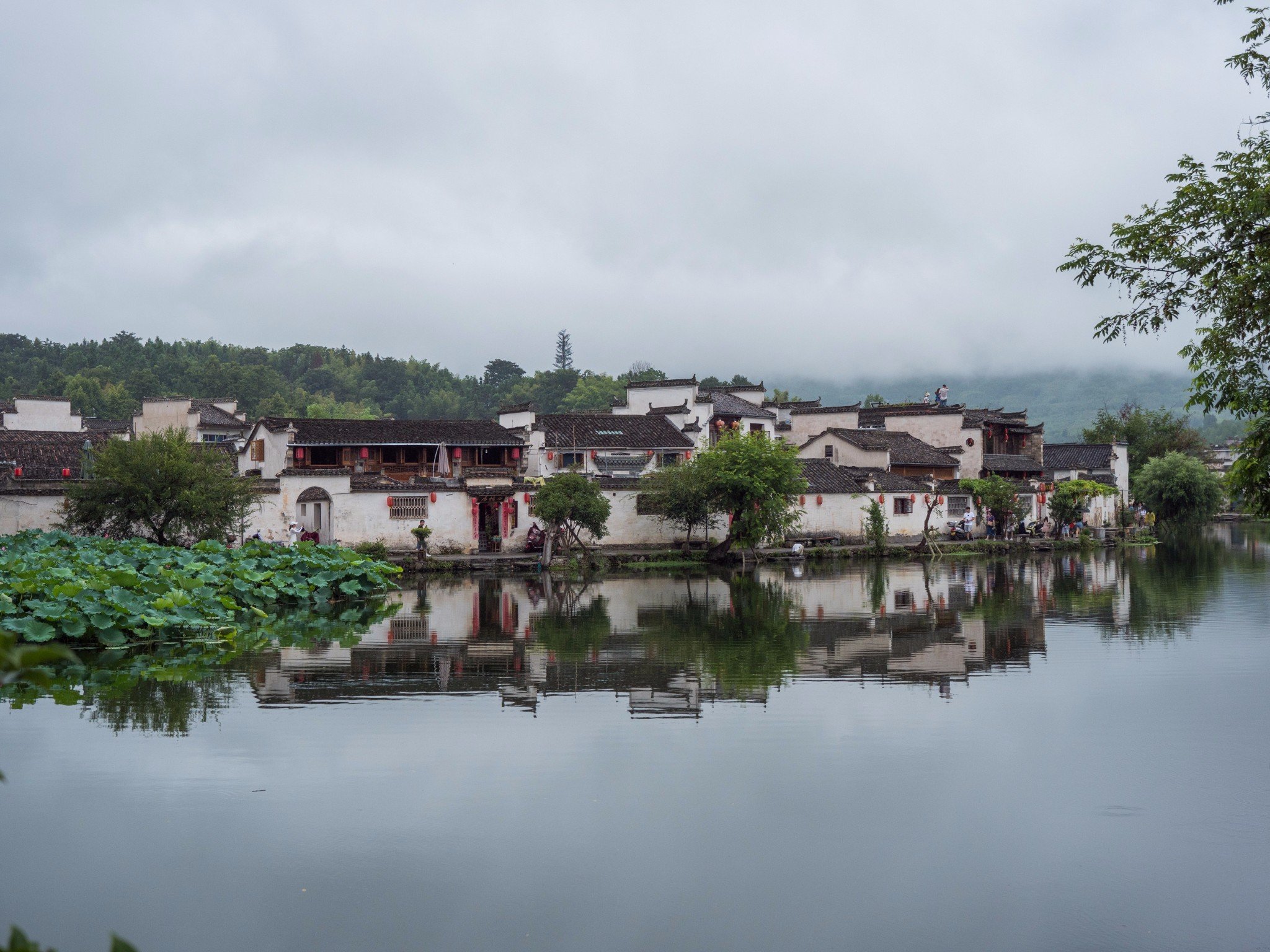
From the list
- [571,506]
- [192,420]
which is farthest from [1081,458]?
[192,420]

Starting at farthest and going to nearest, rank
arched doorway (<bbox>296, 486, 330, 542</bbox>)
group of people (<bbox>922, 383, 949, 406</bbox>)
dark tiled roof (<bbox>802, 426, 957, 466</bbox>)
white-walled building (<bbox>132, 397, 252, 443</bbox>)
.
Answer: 1. group of people (<bbox>922, 383, 949, 406</bbox>)
2. white-walled building (<bbox>132, 397, 252, 443</bbox>)
3. dark tiled roof (<bbox>802, 426, 957, 466</bbox>)
4. arched doorway (<bbox>296, 486, 330, 542</bbox>)

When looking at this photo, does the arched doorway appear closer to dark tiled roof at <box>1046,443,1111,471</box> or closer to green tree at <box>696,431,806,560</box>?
green tree at <box>696,431,806,560</box>

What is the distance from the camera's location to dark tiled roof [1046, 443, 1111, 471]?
5616 cm

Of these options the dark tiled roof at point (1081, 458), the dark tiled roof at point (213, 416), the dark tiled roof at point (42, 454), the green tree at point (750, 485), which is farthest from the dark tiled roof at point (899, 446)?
the dark tiled roof at point (42, 454)

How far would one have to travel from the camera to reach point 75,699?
40.0 feet

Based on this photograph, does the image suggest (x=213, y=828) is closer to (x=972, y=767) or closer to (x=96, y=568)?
(x=972, y=767)

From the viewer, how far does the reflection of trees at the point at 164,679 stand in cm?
1151

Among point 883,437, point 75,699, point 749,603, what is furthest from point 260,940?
point 883,437

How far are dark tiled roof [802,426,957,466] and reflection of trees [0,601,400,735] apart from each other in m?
29.9

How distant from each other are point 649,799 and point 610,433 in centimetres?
3140

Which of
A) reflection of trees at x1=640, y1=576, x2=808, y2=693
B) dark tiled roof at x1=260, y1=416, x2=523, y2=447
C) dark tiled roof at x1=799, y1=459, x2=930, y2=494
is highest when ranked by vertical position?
dark tiled roof at x1=260, y1=416, x2=523, y2=447

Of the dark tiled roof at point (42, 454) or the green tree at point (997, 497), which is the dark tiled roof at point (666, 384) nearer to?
the green tree at point (997, 497)

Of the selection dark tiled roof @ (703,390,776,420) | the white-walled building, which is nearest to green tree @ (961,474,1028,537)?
dark tiled roof @ (703,390,776,420)

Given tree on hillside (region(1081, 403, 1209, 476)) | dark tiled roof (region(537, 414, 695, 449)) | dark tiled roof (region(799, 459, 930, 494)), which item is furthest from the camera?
tree on hillside (region(1081, 403, 1209, 476))
